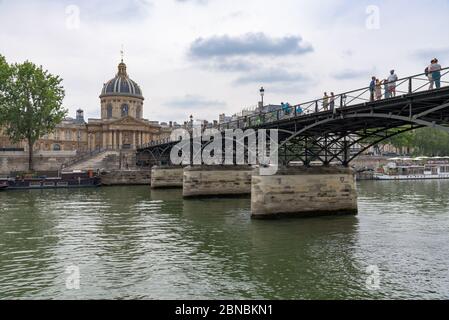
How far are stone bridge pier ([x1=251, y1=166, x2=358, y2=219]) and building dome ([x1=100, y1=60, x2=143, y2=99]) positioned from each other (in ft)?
380

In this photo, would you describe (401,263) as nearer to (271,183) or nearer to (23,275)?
(271,183)

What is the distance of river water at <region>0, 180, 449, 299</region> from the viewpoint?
13.9 meters

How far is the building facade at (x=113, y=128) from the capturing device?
11862cm

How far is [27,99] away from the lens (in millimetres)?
66125

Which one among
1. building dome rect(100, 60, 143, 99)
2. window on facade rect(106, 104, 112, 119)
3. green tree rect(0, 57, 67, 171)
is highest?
building dome rect(100, 60, 143, 99)

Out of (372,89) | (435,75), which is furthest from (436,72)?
(372,89)

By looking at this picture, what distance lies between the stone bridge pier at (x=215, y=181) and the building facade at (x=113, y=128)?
6777 cm

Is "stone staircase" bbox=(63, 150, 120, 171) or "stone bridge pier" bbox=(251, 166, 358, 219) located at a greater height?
"stone staircase" bbox=(63, 150, 120, 171)

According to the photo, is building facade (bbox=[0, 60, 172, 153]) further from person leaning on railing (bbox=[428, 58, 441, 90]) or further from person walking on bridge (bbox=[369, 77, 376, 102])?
person leaning on railing (bbox=[428, 58, 441, 90])

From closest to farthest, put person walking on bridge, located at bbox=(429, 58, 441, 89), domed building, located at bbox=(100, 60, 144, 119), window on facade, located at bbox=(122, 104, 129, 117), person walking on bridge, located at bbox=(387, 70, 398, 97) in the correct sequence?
person walking on bridge, located at bbox=(429, 58, 441, 89), person walking on bridge, located at bbox=(387, 70, 398, 97), window on facade, located at bbox=(122, 104, 129, 117), domed building, located at bbox=(100, 60, 144, 119)

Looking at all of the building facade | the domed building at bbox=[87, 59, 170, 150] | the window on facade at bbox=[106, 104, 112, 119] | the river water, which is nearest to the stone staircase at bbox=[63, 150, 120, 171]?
the building facade
